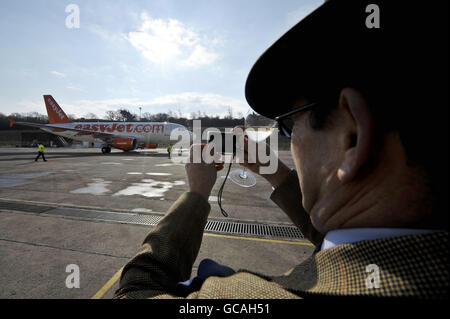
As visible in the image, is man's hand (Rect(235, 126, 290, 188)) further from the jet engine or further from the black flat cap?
the jet engine

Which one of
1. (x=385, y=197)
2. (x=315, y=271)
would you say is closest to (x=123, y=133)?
(x=315, y=271)

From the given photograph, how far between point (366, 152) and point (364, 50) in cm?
→ 35

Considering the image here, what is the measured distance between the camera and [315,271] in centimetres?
68

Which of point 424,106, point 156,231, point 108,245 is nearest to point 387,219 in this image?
point 424,106

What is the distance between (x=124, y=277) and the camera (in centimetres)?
93

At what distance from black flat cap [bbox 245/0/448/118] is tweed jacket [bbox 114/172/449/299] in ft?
1.42

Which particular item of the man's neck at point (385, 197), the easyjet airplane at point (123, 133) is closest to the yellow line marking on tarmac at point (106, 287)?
the man's neck at point (385, 197)

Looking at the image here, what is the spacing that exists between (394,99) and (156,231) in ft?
3.87

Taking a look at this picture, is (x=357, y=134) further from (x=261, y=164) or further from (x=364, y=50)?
(x=261, y=164)

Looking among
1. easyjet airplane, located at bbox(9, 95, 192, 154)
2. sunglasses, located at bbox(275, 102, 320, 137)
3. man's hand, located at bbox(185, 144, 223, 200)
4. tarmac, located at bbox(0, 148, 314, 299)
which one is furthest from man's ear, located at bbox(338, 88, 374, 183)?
easyjet airplane, located at bbox(9, 95, 192, 154)

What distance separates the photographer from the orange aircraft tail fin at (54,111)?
26.1 m

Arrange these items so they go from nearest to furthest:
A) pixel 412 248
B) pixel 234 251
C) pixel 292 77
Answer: pixel 412 248
pixel 292 77
pixel 234 251

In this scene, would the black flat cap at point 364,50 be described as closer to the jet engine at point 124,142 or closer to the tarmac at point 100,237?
the tarmac at point 100,237

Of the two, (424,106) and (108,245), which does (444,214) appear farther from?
(108,245)
